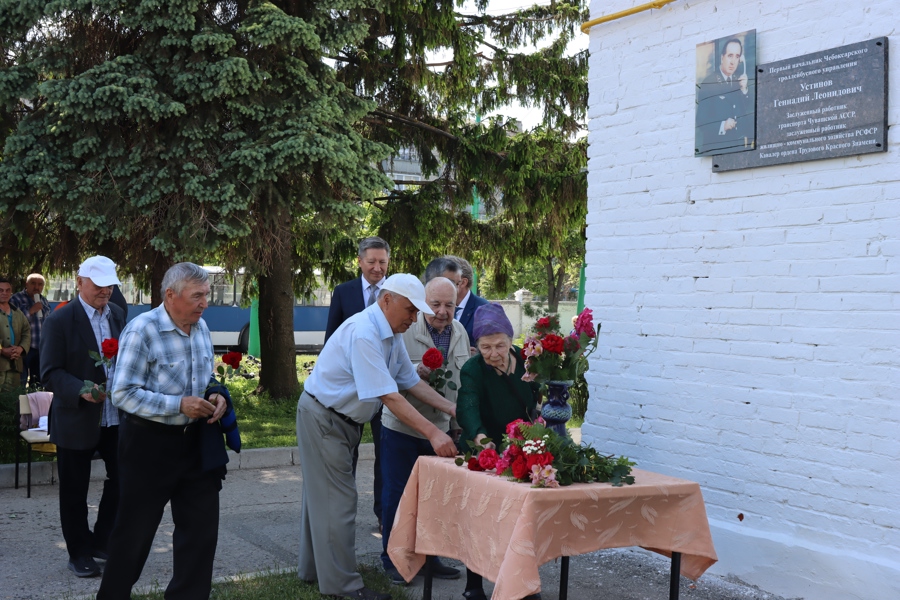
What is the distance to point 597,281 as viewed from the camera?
6.70 m

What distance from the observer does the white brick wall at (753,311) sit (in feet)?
16.6

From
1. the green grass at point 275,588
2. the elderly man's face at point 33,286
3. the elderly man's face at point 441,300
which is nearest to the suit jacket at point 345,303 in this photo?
the elderly man's face at point 441,300

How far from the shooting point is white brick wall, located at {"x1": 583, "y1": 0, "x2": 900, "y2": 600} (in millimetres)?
5047

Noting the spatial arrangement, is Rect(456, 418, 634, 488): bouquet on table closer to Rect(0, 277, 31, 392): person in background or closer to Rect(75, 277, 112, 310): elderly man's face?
Rect(75, 277, 112, 310): elderly man's face

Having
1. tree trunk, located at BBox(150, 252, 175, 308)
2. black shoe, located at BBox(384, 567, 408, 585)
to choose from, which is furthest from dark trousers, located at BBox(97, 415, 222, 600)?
tree trunk, located at BBox(150, 252, 175, 308)

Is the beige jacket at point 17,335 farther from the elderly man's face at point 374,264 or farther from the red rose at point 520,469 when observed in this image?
the red rose at point 520,469

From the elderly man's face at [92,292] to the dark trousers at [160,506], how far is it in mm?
1541

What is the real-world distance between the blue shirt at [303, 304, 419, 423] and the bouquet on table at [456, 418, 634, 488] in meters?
0.75

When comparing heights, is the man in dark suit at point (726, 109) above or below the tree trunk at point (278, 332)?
above

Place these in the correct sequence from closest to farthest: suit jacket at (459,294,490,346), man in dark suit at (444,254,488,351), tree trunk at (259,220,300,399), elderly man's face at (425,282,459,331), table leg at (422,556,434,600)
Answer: table leg at (422,556,434,600) < elderly man's face at (425,282,459,331) < man in dark suit at (444,254,488,351) < suit jacket at (459,294,490,346) < tree trunk at (259,220,300,399)

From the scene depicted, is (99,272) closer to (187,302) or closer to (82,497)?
(82,497)

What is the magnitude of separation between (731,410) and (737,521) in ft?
2.20

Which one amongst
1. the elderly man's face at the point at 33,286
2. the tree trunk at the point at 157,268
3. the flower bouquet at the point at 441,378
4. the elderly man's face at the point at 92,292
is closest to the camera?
the flower bouquet at the point at 441,378

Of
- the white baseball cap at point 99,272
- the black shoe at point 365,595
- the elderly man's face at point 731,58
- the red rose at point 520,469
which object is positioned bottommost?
the black shoe at point 365,595
